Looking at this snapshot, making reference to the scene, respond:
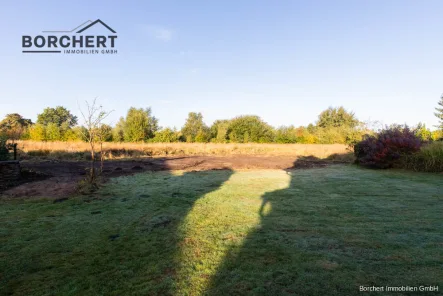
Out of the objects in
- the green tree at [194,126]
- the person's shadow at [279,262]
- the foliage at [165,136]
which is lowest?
the person's shadow at [279,262]

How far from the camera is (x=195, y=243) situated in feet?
9.96

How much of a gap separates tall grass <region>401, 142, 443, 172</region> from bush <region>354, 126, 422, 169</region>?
13.3 inches

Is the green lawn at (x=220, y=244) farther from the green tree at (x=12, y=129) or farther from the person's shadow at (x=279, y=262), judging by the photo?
the green tree at (x=12, y=129)

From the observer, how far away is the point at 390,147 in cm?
1015

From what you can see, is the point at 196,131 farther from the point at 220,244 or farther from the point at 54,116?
the point at 220,244

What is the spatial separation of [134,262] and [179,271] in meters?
0.51

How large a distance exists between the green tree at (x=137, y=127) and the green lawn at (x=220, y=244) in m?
28.4

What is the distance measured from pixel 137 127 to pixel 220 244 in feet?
104

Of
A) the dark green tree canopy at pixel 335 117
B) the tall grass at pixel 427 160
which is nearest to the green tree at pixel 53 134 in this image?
the tall grass at pixel 427 160

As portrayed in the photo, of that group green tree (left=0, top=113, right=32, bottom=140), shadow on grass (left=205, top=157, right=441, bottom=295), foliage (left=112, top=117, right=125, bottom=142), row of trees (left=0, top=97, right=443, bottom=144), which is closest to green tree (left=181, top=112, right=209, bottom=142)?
row of trees (left=0, top=97, right=443, bottom=144)

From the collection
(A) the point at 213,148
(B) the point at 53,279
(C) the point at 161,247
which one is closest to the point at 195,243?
(C) the point at 161,247

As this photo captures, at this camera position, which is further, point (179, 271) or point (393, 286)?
point (179, 271)

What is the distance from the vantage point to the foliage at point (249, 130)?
37.1 m

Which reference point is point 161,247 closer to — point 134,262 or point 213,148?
point 134,262
